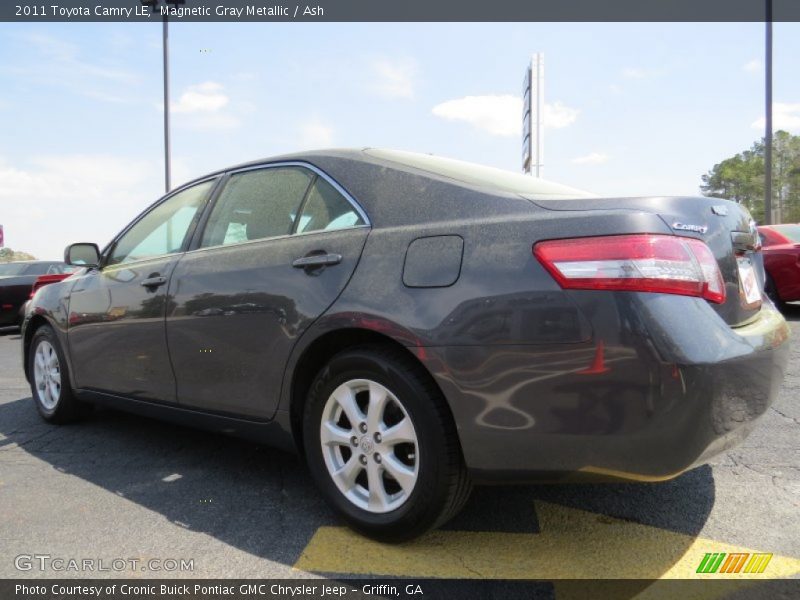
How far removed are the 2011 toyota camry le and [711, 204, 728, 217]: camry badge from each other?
0.04ft

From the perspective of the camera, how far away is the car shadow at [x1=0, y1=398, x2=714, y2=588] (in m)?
2.40

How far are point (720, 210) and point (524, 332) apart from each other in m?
0.91

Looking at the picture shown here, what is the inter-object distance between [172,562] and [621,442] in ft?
5.22

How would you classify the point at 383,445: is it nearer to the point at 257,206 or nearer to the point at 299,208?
the point at 299,208

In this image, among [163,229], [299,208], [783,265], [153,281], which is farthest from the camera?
[783,265]

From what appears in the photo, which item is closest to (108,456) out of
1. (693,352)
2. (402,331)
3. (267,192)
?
(267,192)

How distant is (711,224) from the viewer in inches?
85.0

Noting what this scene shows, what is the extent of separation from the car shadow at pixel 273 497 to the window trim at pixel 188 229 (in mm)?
1103

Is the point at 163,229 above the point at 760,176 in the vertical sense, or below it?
below

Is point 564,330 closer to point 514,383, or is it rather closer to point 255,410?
point 514,383

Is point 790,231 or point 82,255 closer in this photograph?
point 82,255

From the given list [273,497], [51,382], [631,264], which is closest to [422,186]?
[631,264]

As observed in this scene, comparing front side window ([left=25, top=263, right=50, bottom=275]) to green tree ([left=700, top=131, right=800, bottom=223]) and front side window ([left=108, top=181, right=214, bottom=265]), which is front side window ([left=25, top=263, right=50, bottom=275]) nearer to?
front side window ([left=108, top=181, right=214, bottom=265])

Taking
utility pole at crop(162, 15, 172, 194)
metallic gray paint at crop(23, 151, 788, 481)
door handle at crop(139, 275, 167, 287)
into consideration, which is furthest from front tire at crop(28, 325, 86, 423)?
utility pole at crop(162, 15, 172, 194)
